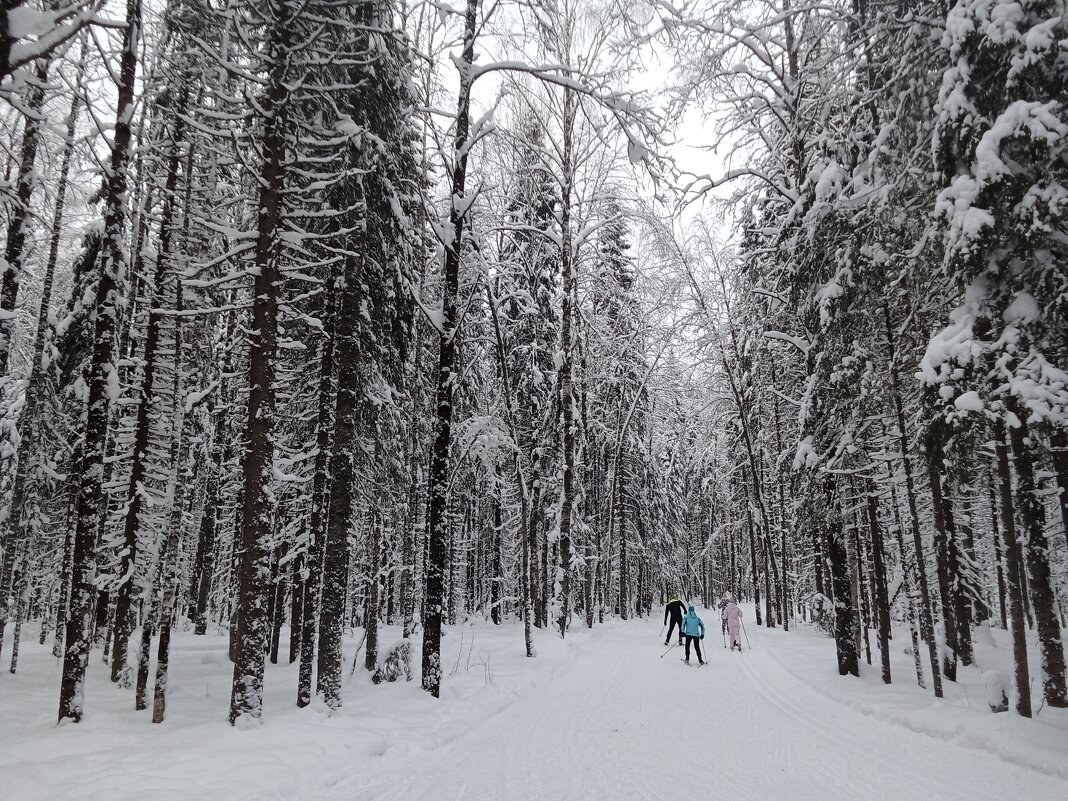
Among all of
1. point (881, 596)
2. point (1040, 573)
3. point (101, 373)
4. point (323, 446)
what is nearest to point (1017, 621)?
point (1040, 573)

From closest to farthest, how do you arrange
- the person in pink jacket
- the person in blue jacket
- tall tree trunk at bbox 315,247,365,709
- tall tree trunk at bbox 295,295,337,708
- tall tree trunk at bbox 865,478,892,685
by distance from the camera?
tall tree trunk at bbox 315,247,365,709
tall tree trunk at bbox 295,295,337,708
tall tree trunk at bbox 865,478,892,685
the person in blue jacket
the person in pink jacket

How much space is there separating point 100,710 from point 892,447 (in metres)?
16.6

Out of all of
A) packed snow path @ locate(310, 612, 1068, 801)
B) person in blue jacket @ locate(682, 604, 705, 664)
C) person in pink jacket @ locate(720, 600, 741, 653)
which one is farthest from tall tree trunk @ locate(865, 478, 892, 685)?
person in pink jacket @ locate(720, 600, 741, 653)

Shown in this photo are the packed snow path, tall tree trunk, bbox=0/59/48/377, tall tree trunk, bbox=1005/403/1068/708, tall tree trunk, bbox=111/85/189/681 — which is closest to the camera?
the packed snow path

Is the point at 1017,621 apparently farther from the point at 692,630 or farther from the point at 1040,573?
the point at 692,630

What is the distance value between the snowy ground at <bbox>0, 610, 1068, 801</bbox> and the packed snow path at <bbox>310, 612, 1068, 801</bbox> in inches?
1.1

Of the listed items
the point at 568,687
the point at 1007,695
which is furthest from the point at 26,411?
the point at 1007,695

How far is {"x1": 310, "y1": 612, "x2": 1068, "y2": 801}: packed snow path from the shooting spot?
5.61 meters

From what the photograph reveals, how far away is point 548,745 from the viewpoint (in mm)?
7355

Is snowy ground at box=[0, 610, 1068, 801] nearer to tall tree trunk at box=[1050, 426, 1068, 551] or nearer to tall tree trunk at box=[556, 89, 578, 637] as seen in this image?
tall tree trunk at box=[1050, 426, 1068, 551]

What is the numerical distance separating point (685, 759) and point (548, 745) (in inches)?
68.6

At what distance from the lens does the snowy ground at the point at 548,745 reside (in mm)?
5480

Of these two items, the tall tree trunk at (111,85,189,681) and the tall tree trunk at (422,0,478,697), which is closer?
the tall tree trunk at (422,0,478,697)

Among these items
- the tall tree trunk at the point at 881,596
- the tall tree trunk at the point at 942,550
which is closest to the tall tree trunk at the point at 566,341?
the tall tree trunk at the point at 881,596
